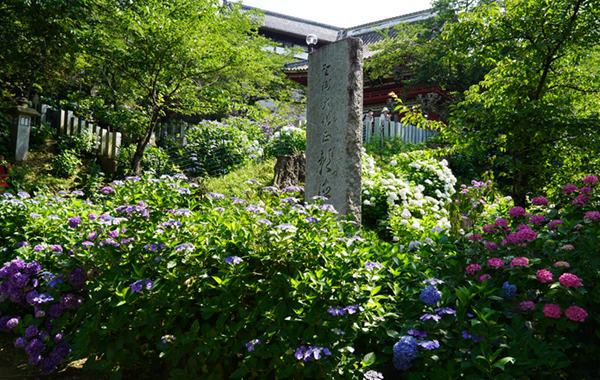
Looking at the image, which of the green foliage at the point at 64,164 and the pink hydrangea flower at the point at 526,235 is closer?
the pink hydrangea flower at the point at 526,235

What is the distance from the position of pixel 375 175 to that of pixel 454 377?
17.6 ft

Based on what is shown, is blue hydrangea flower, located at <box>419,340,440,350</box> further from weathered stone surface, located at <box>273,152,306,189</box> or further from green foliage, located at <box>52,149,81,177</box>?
green foliage, located at <box>52,149,81,177</box>

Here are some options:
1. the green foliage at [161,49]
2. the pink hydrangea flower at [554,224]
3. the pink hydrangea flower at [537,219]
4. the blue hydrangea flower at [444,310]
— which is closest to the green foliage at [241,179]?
the green foliage at [161,49]

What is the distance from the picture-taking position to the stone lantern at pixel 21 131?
286 inches

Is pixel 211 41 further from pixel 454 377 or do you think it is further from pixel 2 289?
pixel 454 377

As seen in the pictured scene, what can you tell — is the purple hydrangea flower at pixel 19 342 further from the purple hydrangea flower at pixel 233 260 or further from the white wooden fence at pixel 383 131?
the white wooden fence at pixel 383 131

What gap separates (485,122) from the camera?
402 centimetres

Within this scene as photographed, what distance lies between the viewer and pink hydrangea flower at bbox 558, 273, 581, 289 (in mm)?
1637

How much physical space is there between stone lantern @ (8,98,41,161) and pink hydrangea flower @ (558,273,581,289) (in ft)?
28.6

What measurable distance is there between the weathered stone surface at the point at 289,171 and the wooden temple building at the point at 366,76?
2445 millimetres

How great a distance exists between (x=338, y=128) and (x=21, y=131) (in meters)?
6.65

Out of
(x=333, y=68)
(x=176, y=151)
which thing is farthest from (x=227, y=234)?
(x=176, y=151)

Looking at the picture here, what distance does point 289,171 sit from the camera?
6750 millimetres

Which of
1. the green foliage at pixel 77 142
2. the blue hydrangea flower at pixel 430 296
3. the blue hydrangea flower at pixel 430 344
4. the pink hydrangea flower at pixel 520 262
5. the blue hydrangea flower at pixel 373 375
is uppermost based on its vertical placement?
the green foliage at pixel 77 142
